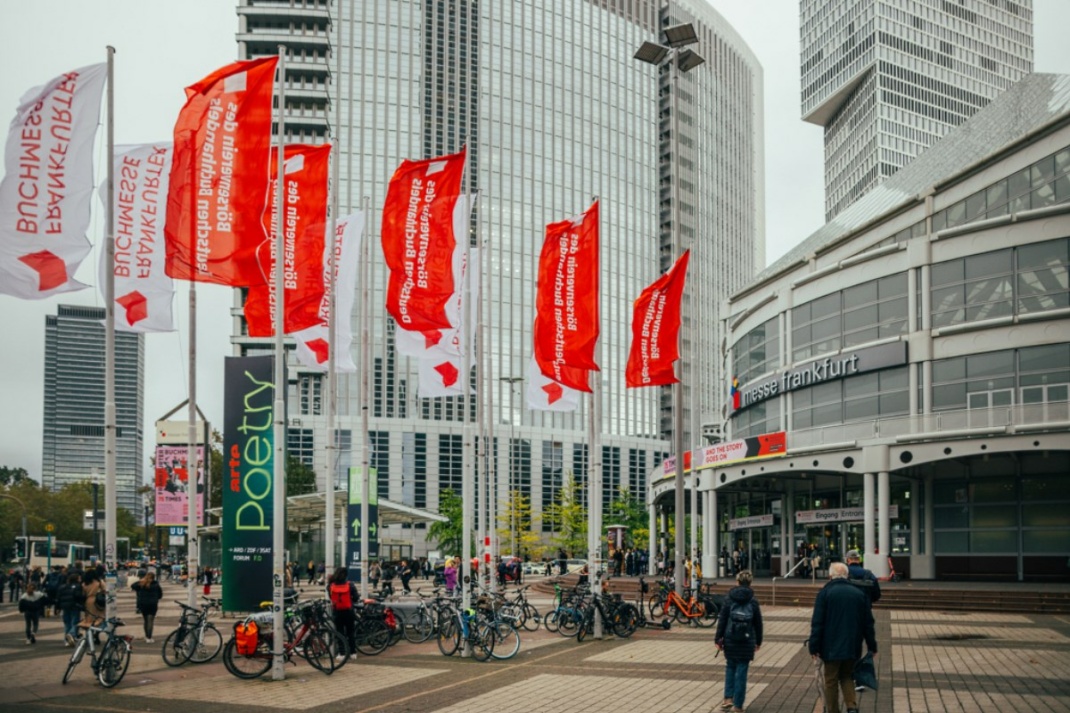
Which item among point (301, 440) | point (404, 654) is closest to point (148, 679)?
point (404, 654)

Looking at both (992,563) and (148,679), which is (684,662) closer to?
(148,679)

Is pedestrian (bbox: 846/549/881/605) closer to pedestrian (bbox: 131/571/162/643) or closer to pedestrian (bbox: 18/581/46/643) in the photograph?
pedestrian (bbox: 131/571/162/643)

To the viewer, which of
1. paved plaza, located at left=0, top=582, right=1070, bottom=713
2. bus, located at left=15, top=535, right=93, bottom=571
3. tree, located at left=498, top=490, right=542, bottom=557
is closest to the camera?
paved plaza, located at left=0, top=582, right=1070, bottom=713

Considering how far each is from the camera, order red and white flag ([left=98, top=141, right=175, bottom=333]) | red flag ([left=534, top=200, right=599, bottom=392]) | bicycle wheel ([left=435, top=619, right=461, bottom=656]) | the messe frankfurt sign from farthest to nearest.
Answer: the messe frankfurt sign
red flag ([left=534, top=200, right=599, bottom=392])
bicycle wheel ([left=435, top=619, right=461, bottom=656])
red and white flag ([left=98, top=141, right=175, bottom=333])

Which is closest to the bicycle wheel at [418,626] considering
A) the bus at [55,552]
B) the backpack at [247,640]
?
the backpack at [247,640]

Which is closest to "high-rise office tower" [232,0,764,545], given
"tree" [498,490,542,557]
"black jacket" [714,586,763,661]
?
"tree" [498,490,542,557]

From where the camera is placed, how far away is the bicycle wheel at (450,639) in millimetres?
21078

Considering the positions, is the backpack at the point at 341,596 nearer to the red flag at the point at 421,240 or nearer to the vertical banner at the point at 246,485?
the red flag at the point at 421,240

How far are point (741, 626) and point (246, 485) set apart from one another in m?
19.5

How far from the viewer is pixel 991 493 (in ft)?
137

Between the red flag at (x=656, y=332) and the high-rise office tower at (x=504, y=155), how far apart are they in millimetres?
79473

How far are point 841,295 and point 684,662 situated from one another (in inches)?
1196

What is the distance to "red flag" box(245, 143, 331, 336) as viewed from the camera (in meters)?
22.7

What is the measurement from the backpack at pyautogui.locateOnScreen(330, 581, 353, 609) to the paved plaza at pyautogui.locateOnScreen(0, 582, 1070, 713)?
4.19ft
